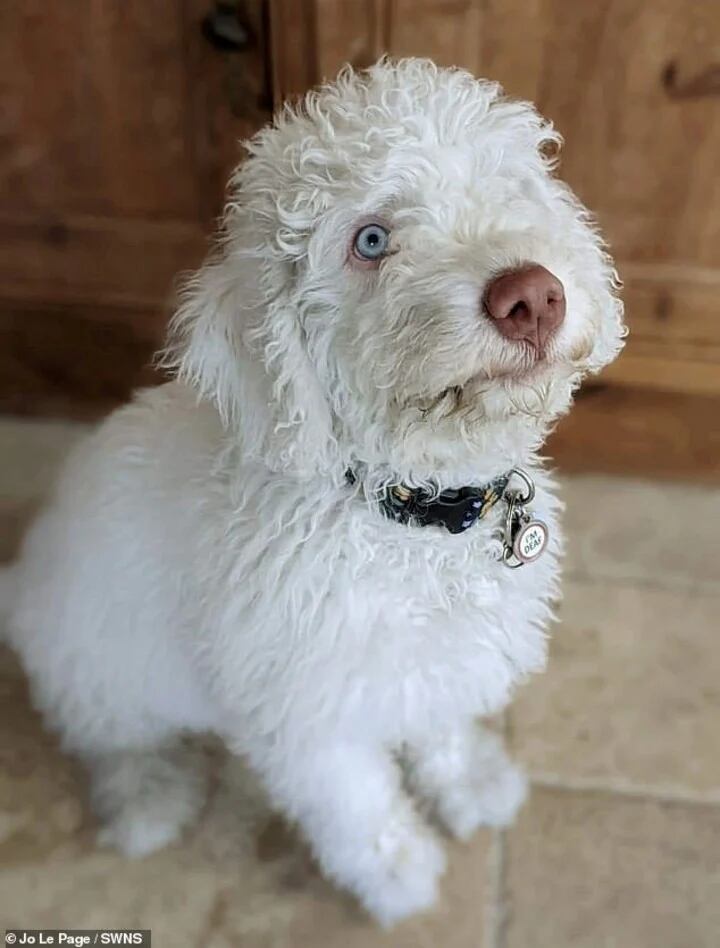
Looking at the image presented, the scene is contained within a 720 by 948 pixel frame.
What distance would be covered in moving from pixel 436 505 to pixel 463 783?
503mm

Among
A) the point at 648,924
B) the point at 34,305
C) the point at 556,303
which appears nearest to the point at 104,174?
the point at 34,305

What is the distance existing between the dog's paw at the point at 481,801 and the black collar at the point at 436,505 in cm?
47

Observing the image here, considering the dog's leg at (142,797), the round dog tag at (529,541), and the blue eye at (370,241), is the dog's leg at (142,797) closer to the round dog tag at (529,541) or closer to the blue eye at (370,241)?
the round dog tag at (529,541)

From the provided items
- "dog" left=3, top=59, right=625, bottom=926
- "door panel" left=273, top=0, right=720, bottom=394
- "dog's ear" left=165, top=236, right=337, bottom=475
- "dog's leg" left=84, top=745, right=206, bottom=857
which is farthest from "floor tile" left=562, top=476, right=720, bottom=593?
"dog's ear" left=165, top=236, right=337, bottom=475

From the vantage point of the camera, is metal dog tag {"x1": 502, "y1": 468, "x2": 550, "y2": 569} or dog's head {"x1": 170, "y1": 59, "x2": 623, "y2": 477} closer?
dog's head {"x1": 170, "y1": 59, "x2": 623, "y2": 477}

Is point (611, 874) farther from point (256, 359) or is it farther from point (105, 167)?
point (105, 167)

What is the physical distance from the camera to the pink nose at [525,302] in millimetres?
763

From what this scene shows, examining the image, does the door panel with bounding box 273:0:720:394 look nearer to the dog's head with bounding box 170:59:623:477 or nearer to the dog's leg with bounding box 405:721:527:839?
the dog's head with bounding box 170:59:623:477

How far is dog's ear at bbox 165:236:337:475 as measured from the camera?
880 mm

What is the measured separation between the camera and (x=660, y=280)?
151 centimetres

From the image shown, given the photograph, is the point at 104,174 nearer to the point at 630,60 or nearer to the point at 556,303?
the point at 630,60

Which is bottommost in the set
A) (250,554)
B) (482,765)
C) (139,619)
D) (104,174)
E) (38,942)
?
(38,942)

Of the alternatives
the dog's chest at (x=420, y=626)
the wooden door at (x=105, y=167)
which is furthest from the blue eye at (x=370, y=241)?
the wooden door at (x=105, y=167)

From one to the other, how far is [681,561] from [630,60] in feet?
2.54
